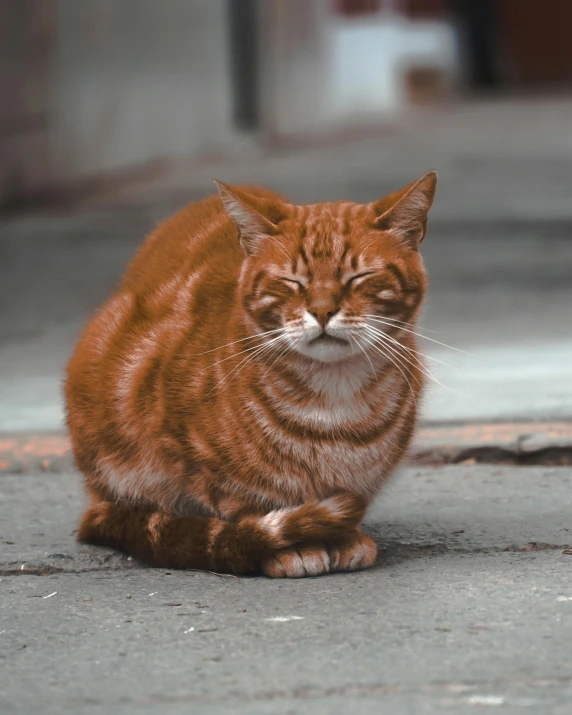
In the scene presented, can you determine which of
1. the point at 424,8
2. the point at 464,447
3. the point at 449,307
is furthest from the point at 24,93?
the point at 424,8

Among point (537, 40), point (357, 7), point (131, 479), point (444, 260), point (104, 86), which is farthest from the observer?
point (537, 40)

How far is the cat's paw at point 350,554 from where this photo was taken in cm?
343

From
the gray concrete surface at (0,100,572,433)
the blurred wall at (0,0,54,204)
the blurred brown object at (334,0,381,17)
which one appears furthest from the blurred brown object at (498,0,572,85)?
the blurred wall at (0,0,54,204)

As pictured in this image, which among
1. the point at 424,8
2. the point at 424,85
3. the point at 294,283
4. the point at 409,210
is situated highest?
the point at 424,8

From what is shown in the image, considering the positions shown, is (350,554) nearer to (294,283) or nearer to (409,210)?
(294,283)

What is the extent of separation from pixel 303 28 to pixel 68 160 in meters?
8.21

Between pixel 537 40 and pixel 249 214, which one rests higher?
pixel 537 40

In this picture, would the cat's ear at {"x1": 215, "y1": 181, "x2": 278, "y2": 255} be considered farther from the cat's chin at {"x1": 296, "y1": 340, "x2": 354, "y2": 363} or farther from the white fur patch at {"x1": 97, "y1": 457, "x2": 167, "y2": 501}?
the white fur patch at {"x1": 97, "y1": 457, "x2": 167, "y2": 501}

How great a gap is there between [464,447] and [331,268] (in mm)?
1613

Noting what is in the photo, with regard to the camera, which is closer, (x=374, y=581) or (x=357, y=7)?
(x=374, y=581)

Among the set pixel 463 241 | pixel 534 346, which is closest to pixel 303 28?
pixel 463 241

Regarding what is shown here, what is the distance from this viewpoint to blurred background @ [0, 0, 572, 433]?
6.07m

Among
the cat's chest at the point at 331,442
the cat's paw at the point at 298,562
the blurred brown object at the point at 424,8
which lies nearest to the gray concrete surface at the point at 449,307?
the cat's chest at the point at 331,442

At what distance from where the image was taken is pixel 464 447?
4691 mm
